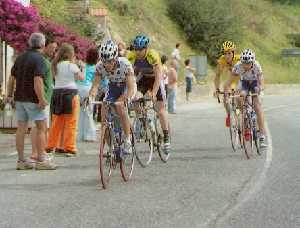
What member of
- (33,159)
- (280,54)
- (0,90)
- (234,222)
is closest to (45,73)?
(33,159)

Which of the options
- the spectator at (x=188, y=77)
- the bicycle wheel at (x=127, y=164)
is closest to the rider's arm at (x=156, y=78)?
the bicycle wheel at (x=127, y=164)

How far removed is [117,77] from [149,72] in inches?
61.7

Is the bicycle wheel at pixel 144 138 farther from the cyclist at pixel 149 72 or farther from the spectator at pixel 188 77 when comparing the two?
the spectator at pixel 188 77

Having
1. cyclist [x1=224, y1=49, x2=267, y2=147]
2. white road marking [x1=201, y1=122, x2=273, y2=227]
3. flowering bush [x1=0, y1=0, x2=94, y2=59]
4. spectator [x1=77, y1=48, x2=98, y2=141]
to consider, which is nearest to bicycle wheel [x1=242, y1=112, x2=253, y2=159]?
cyclist [x1=224, y1=49, x2=267, y2=147]

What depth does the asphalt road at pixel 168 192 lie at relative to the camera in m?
8.73

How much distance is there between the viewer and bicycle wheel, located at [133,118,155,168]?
13.0m

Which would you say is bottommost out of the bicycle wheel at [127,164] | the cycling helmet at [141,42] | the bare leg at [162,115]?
the bicycle wheel at [127,164]

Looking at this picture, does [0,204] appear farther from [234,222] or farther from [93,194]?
[234,222]

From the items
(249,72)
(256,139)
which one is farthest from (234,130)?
(249,72)

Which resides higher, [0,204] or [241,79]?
[241,79]

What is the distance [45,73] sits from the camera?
1222 centimetres

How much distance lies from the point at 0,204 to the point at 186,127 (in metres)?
11.1

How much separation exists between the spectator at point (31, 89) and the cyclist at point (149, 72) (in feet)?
4.63

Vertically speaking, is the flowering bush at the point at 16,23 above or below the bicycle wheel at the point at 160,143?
above
